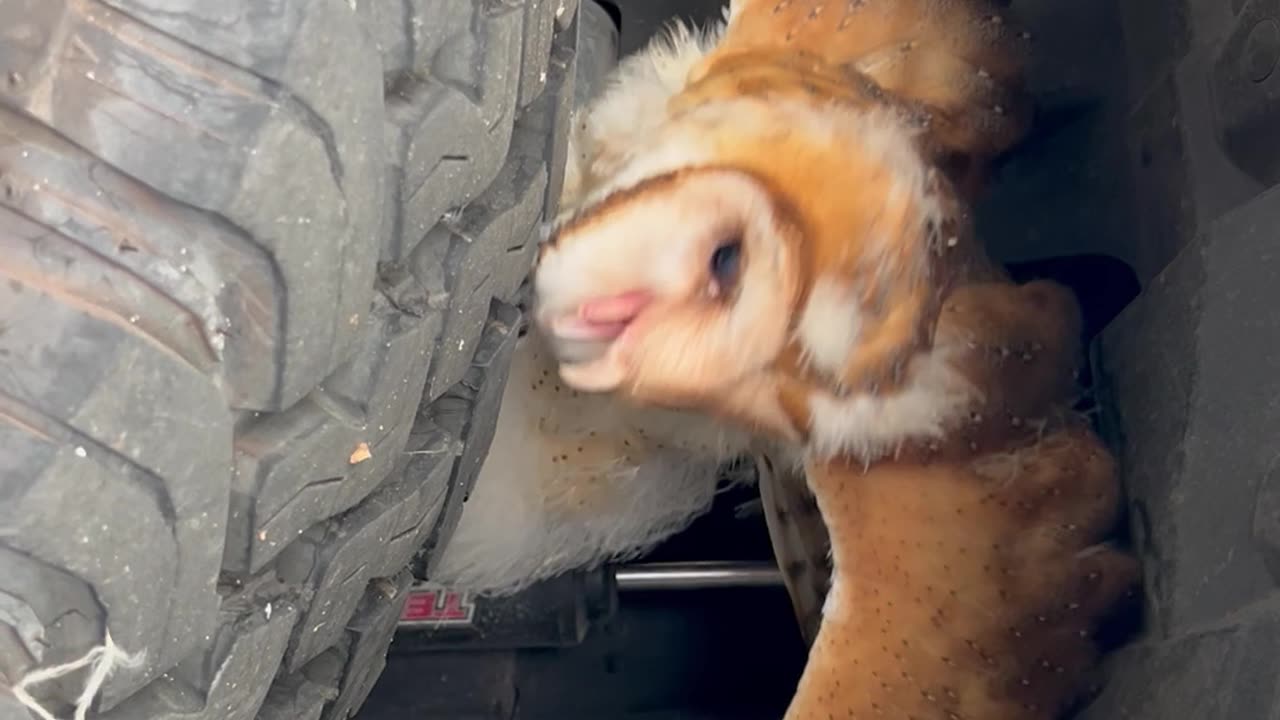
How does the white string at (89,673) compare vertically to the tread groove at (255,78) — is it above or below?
below

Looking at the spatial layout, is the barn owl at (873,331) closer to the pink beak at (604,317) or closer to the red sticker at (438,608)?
the pink beak at (604,317)

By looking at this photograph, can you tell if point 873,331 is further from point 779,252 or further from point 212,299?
point 212,299

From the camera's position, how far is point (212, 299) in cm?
38

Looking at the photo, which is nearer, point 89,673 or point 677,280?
point 89,673

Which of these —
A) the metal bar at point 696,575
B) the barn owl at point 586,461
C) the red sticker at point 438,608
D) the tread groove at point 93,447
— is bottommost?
the red sticker at point 438,608

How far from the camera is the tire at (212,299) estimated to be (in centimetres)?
36

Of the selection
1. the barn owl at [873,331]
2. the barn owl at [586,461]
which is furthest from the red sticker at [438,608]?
the barn owl at [873,331]

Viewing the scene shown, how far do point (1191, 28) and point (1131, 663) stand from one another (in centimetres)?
36

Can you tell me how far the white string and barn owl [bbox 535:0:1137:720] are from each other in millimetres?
313

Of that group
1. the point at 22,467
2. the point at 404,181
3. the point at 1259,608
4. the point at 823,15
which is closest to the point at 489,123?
the point at 404,181

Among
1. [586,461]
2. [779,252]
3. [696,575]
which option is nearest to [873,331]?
[779,252]

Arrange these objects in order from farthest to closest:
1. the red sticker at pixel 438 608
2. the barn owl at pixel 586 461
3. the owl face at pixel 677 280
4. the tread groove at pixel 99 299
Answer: the red sticker at pixel 438 608, the barn owl at pixel 586 461, the owl face at pixel 677 280, the tread groove at pixel 99 299

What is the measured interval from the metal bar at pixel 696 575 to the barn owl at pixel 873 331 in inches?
9.1

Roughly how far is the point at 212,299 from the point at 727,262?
0.32 m
